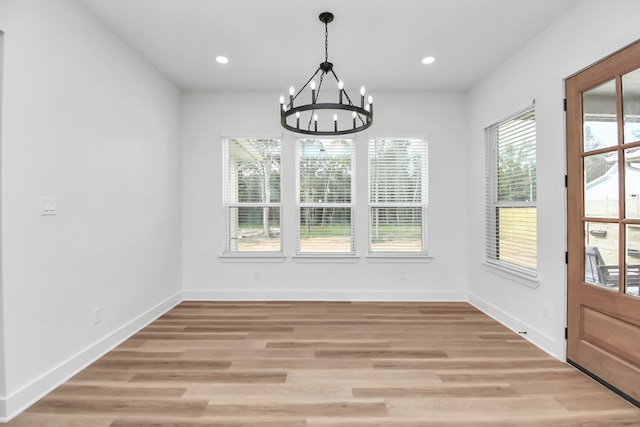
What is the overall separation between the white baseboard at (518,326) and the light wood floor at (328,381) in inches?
3.6

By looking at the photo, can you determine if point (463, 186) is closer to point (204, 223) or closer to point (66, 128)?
point (204, 223)

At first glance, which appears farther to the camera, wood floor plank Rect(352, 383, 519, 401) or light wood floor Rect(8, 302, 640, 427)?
wood floor plank Rect(352, 383, 519, 401)

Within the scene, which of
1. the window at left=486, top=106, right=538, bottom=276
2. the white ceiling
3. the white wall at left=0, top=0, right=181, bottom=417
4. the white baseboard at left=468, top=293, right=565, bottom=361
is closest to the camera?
the white wall at left=0, top=0, right=181, bottom=417

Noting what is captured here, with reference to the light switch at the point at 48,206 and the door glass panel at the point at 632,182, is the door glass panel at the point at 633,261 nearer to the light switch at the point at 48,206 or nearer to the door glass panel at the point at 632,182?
the door glass panel at the point at 632,182

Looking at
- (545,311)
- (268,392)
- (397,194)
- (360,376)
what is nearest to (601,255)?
(545,311)

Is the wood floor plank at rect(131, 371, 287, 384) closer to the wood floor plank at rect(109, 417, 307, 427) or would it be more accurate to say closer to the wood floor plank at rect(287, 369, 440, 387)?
the wood floor plank at rect(287, 369, 440, 387)

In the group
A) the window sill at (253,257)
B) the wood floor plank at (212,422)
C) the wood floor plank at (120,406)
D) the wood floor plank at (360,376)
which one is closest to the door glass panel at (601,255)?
the wood floor plank at (360,376)

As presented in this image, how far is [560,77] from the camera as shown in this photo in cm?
261

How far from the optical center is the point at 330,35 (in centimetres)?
287

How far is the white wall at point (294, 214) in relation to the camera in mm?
4273

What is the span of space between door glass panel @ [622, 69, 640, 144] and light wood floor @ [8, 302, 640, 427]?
179 centimetres

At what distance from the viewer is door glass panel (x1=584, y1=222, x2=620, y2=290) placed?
7.10ft

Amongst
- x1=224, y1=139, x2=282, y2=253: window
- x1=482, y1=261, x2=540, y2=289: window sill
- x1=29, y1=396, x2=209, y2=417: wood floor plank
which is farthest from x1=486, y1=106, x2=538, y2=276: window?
x1=29, y1=396, x2=209, y2=417: wood floor plank

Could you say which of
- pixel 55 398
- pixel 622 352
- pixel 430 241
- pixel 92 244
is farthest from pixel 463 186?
pixel 55 398
